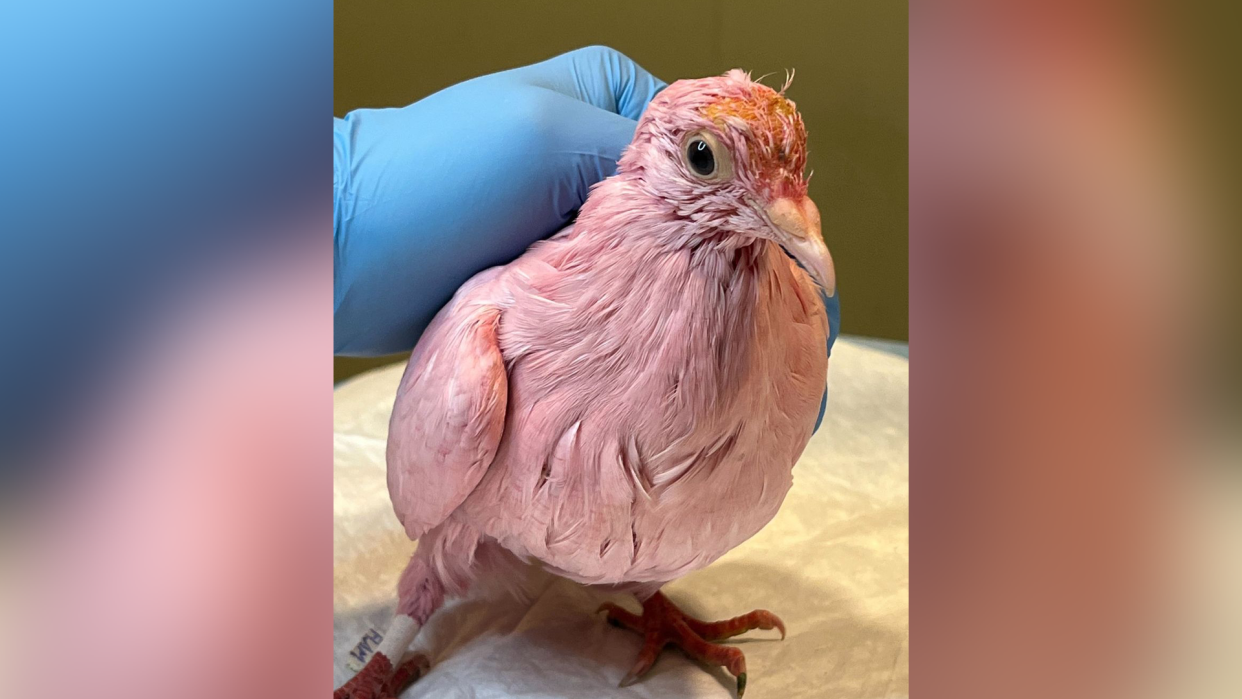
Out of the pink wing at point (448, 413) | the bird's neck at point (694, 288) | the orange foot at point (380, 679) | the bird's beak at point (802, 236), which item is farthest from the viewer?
the orange foot at point (380, 679)

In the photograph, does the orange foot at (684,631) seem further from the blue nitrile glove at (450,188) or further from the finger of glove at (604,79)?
the finger of glove at (604,79)

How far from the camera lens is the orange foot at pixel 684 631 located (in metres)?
1.37

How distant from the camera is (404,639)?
4.48 feet

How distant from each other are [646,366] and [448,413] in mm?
231

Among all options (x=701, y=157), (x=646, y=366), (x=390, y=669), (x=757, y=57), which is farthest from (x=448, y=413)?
(x=757, y=57)

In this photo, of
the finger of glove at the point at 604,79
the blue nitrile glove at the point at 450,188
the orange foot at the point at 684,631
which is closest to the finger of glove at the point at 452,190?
the blue nitrile glove at the point at 450,188

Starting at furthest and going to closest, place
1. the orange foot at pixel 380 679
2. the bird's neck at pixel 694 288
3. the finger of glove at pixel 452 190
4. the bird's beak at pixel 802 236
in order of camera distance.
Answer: the orange foot at pixel 380 679, the finger of glove at pixel 452 190, the bird's neck at pixel 694 288, the bird's beak at pixel 802 236

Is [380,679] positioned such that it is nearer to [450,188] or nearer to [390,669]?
[390,669]

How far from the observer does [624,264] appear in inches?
38.0

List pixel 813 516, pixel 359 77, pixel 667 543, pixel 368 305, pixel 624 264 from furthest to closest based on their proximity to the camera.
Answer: pixel 813 516 < pixel 359 77 < pixel 368 305 < pixel 667 543 < pixel 624 264

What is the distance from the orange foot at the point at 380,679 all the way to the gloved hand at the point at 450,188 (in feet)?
1.52
